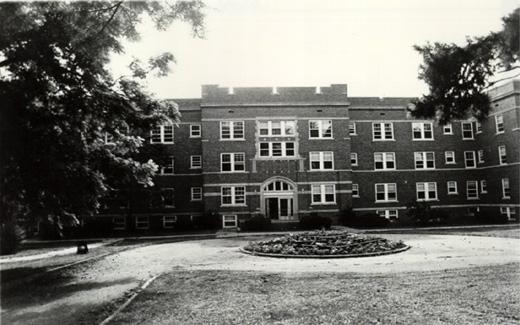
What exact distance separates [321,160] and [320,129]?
266cm

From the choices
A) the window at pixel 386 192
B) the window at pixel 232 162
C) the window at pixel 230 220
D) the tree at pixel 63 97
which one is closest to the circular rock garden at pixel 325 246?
the tree at pixel 63 97

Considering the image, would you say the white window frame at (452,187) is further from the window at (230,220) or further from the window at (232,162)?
the window at (230,220)

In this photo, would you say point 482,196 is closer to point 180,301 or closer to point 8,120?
point 180,301

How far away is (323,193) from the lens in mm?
35156

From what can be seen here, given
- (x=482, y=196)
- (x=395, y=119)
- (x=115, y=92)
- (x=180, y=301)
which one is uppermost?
(x=395, y=119)

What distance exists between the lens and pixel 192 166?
37.3 m

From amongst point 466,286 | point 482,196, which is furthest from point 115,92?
point 482,196

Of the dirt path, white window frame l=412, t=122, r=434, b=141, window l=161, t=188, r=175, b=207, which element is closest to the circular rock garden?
the dirt path

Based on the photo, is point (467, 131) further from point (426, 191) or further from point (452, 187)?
point (426, 191)

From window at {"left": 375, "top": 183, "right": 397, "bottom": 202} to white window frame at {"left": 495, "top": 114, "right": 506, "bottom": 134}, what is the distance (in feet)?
32.4

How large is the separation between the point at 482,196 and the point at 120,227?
1285 inches

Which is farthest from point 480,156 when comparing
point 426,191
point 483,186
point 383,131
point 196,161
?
point 196,161

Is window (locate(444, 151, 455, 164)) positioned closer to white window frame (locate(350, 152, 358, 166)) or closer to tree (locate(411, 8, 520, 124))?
white window frame (locate(350, 152, 358, 166))

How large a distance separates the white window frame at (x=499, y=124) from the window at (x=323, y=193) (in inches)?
599
